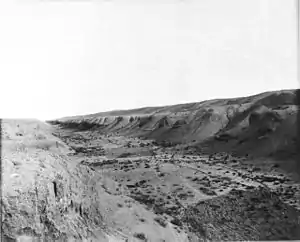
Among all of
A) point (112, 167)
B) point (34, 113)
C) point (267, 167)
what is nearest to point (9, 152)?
point (34, 113)

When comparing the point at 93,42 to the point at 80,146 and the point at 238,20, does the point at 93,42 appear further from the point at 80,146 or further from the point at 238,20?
the point at 238,20

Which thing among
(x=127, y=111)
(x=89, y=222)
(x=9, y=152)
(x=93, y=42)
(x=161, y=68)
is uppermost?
(x=93, y=42)

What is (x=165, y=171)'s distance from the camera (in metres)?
3.23

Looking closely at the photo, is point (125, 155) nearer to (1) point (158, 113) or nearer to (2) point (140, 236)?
(1) point (158, 113)

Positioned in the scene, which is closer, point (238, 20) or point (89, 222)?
point (89, 222)

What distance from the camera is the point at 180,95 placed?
11.1 ft

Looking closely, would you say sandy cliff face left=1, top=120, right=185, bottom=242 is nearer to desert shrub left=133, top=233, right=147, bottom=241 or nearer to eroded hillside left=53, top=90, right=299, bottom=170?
desert shrub left=133, top=233, right=147, bottom=241

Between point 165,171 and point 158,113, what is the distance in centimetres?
45

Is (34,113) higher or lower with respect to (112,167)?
higher

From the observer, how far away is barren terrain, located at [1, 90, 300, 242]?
119 inches

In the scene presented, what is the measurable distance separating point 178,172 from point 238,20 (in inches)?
50.2

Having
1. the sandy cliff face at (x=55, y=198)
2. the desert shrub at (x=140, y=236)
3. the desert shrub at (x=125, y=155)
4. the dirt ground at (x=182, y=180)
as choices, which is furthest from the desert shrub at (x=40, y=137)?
the desert shrub at (x=140, y=236)

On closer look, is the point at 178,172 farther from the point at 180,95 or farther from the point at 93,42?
the point at 93,42

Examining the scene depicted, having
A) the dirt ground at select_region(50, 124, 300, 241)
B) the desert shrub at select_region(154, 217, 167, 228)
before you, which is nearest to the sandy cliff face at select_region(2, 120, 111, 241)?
the dirt ground at select_region(50, 124, 300, 241)
